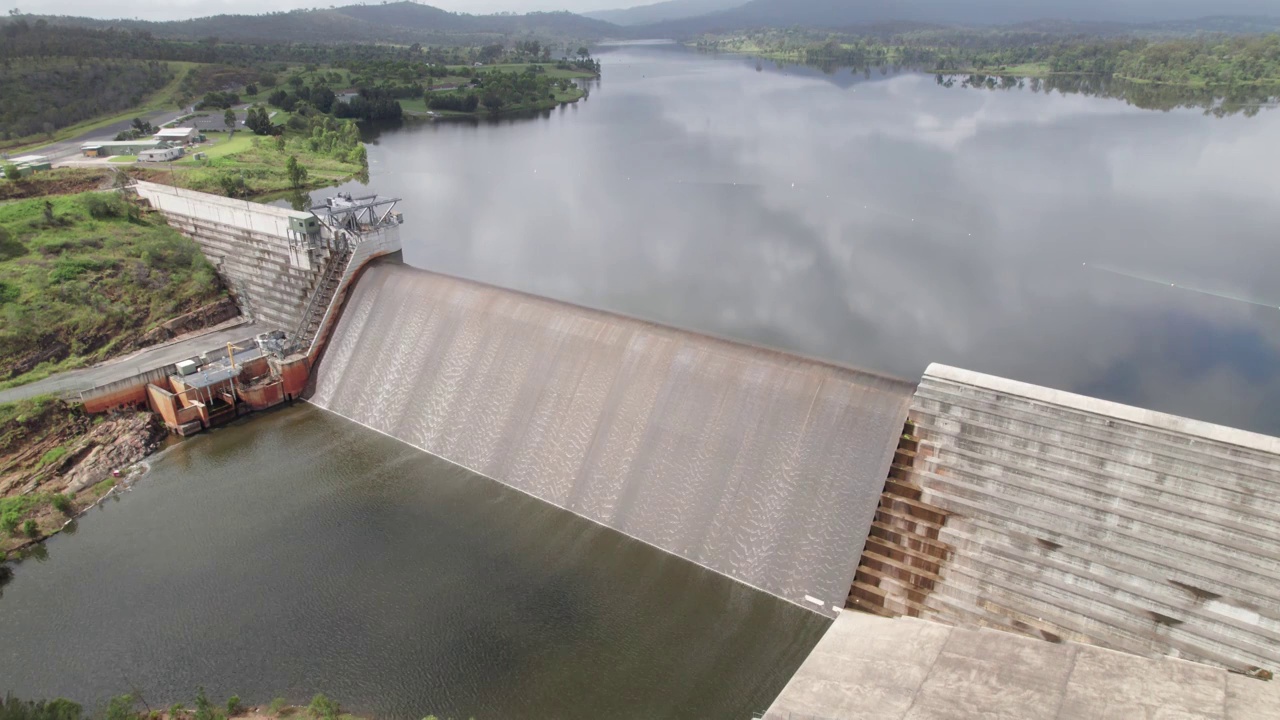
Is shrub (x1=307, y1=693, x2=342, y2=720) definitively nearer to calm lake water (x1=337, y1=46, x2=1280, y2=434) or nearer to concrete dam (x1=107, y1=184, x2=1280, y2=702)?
concrete dam (x1=107, y1=184, x2=1280, y2=702)

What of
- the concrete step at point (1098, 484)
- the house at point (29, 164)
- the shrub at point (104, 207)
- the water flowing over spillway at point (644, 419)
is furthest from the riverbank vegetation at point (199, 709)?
the house at point (29, 164)

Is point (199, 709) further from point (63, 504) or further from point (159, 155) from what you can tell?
point (159, 155)

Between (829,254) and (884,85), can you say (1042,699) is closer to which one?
(829,254)

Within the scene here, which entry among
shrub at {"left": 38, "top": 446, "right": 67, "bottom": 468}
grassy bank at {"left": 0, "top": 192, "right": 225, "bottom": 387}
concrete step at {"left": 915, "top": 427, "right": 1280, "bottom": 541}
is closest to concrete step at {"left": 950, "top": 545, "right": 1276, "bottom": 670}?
concrete step at {"left": 915, "top": 427, "right": 1280, "bottom": 541}

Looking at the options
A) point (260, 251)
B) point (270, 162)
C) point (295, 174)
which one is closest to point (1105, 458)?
point (260, 251)

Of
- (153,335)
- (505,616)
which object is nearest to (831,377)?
(505,616)

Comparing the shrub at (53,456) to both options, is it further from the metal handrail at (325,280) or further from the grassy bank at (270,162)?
the grassy bank at (270,162)
